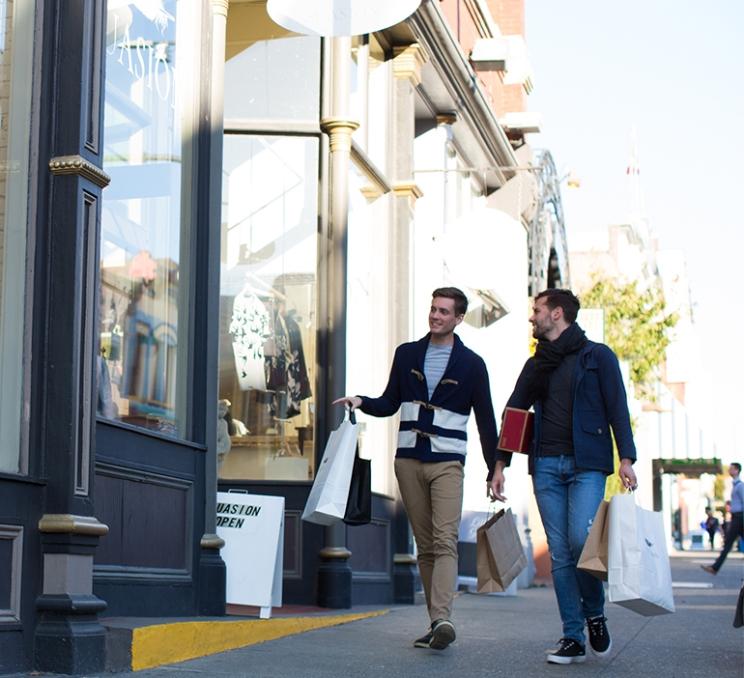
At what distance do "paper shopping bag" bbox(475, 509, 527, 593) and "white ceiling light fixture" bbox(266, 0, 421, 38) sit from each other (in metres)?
3.07

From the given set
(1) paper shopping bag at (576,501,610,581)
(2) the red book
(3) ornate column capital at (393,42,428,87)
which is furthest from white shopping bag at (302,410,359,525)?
(3) ornate column capital at (393,42,428,87)

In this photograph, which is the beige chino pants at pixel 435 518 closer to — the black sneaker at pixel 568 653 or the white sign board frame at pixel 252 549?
the black sneaker at pixel 568 653

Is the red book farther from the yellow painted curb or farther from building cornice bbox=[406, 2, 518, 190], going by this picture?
building cornice bbox=[406, 2, 518, 190]

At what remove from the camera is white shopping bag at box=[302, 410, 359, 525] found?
24.1ft

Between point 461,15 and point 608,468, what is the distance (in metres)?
11.0

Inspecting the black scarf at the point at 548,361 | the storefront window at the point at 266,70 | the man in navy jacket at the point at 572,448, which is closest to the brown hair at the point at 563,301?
the man in navy jacket at the point at 572,448

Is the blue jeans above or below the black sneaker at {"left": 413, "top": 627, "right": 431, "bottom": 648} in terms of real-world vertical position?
above

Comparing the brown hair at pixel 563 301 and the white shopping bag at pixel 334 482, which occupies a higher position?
the brown hair at pixel 563 301

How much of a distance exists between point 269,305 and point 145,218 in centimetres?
291

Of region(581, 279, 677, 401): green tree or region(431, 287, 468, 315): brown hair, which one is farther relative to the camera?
region(581, 279, 677, 401): green tree

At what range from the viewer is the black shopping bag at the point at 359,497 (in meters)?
7.40

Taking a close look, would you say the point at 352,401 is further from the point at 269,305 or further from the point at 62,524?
Answer: the point at 269,305

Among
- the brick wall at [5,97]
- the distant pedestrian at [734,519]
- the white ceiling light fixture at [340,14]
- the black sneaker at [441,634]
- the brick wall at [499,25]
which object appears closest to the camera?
the brick wall at [5,97]

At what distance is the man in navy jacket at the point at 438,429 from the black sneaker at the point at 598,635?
2.46 ft
